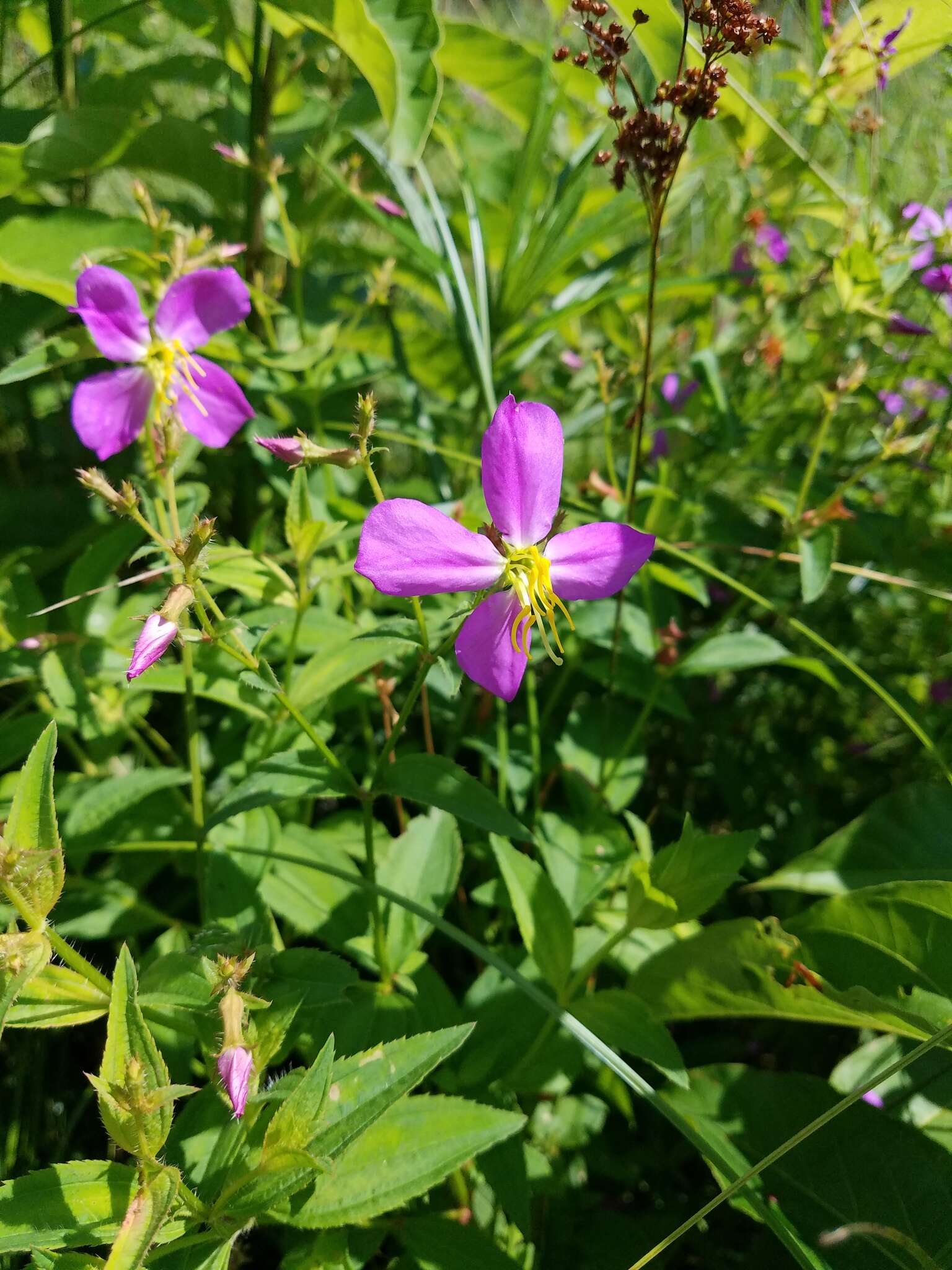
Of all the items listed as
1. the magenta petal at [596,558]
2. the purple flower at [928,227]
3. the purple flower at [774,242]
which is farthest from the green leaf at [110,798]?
the purple flower at [774,242]

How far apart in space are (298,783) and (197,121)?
52.0 inches

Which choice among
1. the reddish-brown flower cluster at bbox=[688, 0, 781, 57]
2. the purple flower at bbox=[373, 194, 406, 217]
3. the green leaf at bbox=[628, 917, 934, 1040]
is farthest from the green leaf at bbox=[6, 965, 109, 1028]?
the purple flower at bbox=[373, 194, 406, 217]

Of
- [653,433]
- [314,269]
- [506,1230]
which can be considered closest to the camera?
[506,1230]

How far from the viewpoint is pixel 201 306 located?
4.24ft

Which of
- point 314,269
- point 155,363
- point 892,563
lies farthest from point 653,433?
point 155,363

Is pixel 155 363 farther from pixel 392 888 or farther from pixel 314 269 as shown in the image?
pixel 314 269

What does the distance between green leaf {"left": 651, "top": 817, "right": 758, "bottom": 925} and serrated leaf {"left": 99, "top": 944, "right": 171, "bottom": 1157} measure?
1.91 feet

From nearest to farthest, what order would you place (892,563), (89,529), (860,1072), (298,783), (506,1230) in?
1. (298,783)
2. (506,1230)
3. (860,1072)
4. (89,529)
5. (892,563)

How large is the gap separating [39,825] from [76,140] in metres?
1.09

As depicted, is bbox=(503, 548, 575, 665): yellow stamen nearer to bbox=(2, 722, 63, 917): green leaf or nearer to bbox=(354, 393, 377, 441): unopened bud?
bbox=(354, 393, 377, 441): unopened bud

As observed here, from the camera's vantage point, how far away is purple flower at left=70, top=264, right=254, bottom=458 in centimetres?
120

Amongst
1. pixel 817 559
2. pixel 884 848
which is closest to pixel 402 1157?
pixel 884 848

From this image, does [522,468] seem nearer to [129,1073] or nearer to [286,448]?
[286,448]

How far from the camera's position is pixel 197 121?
65.6 inches
